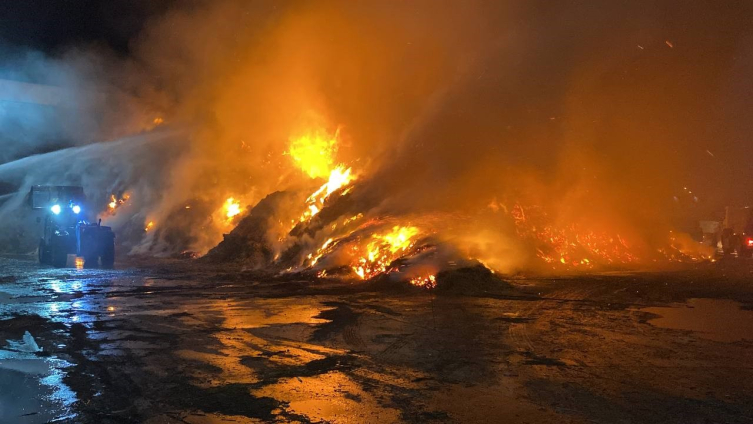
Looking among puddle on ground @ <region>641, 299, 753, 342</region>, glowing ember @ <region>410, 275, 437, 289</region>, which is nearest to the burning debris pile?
glowing ember @ <region>410, 275, 437, 289</region>

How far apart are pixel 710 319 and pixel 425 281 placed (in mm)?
4996

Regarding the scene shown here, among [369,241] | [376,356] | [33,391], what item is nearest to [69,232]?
[369,241]

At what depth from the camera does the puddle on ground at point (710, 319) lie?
729 cm

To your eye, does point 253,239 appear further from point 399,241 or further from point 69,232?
point 399,241

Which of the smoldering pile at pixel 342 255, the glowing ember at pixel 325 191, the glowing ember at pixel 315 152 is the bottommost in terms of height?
the smoldering pile at pixel 342 255

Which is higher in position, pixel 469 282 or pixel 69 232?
pixel 69 232

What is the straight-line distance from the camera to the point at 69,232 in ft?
56.3

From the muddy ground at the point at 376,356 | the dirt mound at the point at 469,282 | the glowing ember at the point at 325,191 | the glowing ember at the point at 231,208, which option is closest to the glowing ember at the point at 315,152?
the glowing ember at the point at 325,191

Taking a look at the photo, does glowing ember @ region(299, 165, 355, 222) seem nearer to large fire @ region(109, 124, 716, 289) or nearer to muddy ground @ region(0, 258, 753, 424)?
large fire @ region(109, 124, 716, 289)

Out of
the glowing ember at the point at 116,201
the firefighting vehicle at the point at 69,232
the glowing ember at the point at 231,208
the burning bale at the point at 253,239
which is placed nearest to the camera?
the firefighting vehicle at the point at 69,232

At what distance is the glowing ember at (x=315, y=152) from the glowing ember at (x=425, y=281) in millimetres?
9348

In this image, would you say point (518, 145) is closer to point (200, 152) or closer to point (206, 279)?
point (206, 279)

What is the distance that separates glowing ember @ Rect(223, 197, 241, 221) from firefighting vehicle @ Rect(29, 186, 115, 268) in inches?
222

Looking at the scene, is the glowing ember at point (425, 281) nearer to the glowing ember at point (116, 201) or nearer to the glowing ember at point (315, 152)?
the glowing ember at point (315, 152)
